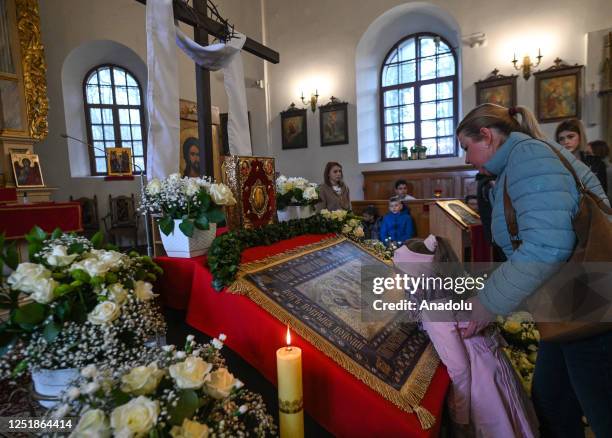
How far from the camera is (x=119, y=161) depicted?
24.3ft

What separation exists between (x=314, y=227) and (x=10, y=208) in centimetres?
394

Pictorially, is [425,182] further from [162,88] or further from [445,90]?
[162,88]

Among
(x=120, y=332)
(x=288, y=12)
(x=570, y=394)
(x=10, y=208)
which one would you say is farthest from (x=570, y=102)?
(x=10, y=208)

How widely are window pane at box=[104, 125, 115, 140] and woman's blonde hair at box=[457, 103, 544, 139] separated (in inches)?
332

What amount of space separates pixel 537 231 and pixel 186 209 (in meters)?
1.51

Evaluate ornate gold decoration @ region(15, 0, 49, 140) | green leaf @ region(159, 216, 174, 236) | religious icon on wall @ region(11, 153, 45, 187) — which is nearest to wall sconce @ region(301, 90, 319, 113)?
ornate gold decoration @ region(15, 0, 49, 140)

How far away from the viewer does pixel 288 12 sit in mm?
9352

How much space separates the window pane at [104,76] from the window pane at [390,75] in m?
6.20

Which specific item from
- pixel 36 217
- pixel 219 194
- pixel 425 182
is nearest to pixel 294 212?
pixel 219 194

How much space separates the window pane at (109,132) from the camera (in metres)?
8.25

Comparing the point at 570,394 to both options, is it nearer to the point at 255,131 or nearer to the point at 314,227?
the point at 314,227

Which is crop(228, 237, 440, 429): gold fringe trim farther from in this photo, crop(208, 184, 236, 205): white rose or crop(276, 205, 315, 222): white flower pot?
crop(276, 205, 315, 222): white flower pot

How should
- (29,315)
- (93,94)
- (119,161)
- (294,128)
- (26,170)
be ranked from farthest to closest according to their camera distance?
(294,128) → (93,94) → (119,161) → (26,170) → (29,315)

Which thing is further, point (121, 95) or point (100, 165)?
point (121, 95)
